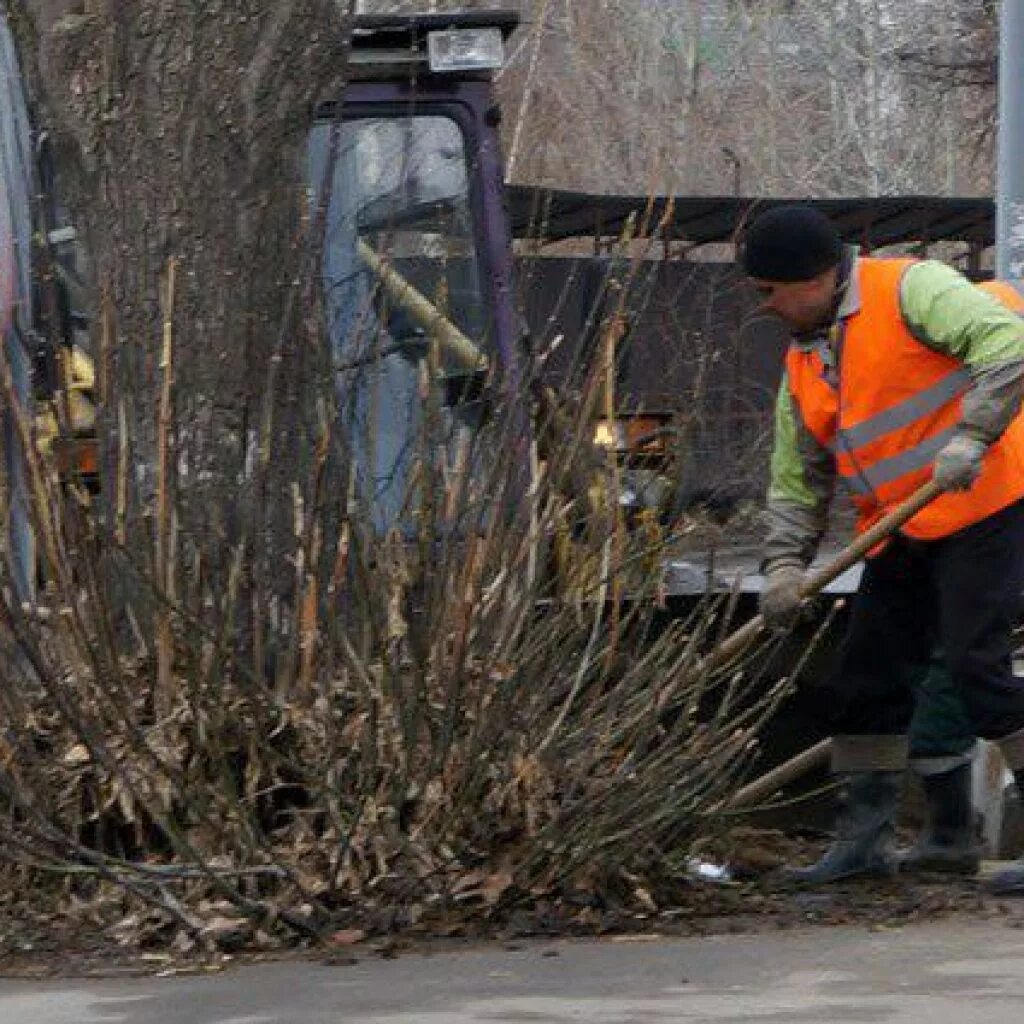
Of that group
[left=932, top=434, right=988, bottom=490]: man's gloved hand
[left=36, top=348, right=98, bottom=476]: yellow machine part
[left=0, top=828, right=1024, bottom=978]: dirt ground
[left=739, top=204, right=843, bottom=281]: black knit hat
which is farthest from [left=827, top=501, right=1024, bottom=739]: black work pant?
[left=36, top=348, right=98, bottom=476]: yellow machine part

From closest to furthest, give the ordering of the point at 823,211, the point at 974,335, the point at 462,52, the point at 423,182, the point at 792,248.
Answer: the point at 974,335, the point at 792,248, the point at 462,52, the point at 423,182, the point at 823,211

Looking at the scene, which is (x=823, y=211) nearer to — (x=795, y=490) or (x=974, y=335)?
(x=795, y=490)

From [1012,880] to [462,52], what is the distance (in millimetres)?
3536

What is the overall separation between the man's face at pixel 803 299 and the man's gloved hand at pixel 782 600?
1.92 ft

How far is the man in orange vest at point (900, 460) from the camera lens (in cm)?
654

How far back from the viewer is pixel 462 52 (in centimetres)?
910

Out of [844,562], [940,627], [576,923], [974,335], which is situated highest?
[974,335]

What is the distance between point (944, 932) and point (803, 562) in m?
1.15

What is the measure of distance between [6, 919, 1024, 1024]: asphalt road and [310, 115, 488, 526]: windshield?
1.15 m

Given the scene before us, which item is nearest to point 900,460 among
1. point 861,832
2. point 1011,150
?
point 861,832

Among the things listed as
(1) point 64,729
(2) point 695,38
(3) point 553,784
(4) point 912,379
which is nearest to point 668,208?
(4) point 912,379

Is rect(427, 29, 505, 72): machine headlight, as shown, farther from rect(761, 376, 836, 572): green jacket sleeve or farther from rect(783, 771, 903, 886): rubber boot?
rect(783, 771, 903, 886): rubber boot

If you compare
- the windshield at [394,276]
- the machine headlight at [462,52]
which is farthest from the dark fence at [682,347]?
the machine headlight at [462,52]

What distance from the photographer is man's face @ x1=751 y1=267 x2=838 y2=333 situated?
6699 millimetres
